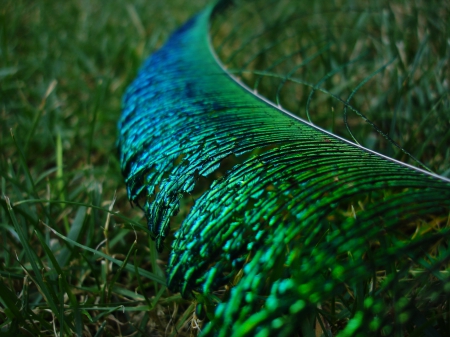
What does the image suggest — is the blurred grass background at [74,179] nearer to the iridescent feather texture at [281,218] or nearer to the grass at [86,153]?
the grass at [86,153]

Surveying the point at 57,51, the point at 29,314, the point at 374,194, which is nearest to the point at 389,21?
the point at 374,194

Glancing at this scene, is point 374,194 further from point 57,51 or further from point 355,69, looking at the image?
point 57,51

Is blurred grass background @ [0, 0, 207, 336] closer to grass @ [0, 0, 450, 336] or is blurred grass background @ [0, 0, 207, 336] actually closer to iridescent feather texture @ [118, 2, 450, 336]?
grass @ [0, 0, 450, 336]

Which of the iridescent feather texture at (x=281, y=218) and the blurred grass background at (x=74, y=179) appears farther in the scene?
the blurred grass background at (x=74, y=179)

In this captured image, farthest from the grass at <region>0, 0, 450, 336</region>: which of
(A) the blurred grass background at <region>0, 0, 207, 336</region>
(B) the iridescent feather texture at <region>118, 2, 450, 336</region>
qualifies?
(B) the iridescent feather texture at <region>118, 2, 450, 336</region>

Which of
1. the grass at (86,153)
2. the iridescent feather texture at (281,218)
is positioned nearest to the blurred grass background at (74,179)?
the grass at (86,153)

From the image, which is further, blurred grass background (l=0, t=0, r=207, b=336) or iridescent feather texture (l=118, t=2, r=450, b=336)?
blurred grass background (l=0, t=0, r=207, b=336)
